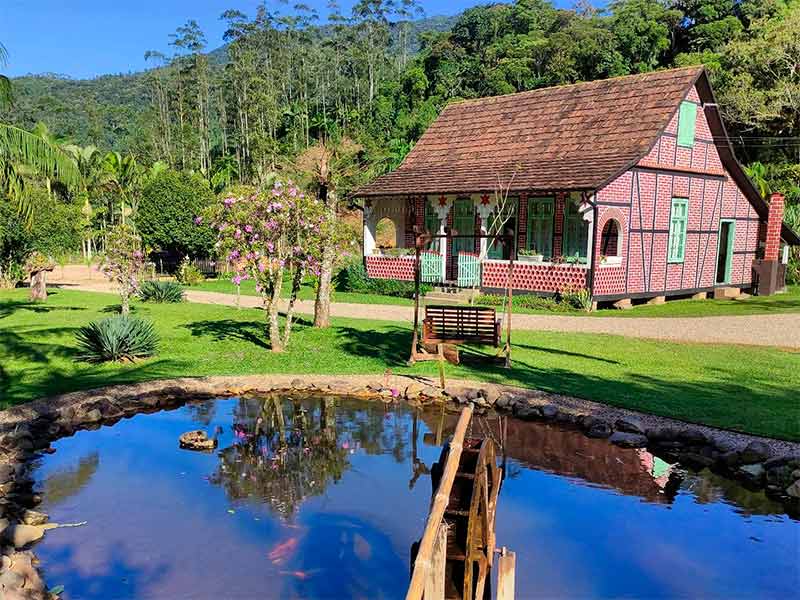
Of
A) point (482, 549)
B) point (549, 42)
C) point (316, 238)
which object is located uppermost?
point (549, 42)

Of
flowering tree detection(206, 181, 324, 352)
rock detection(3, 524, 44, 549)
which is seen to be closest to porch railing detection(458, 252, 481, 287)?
flowering tree detection(206, 181, 324, 352)

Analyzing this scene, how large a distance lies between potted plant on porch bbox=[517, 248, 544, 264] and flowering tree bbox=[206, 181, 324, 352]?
1017 centimetres

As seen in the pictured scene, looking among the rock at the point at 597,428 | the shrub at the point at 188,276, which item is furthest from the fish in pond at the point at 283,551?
the shrub at the point at 188,276

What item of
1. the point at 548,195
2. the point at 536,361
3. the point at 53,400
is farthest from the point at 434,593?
the point at 548,195

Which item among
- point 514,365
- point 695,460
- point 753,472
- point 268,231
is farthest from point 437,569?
point 268,231

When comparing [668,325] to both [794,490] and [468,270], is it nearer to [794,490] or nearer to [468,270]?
[468,270]

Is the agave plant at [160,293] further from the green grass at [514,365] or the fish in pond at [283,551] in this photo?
the fish in pond at [283,551]

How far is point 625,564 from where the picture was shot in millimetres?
6332

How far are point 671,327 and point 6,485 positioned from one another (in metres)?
14.7

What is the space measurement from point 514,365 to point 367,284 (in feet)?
43.6

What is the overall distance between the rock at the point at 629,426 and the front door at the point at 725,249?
17.3 metres

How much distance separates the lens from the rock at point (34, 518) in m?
6.86

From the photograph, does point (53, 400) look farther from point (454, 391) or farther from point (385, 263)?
point (385, 263)

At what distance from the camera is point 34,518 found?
22.7 feet
